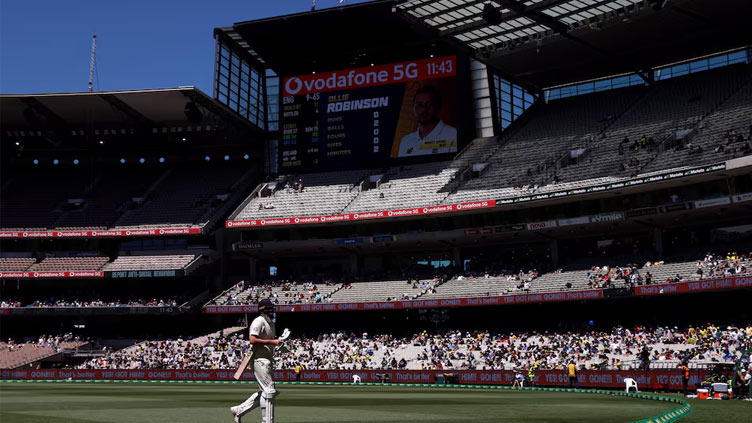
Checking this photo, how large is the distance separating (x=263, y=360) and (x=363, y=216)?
51282mm

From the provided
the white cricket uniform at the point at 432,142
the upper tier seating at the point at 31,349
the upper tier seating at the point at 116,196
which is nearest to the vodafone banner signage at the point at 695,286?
the white cricket uniform at the point at 432,142

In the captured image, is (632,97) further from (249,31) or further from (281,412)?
(281,412)

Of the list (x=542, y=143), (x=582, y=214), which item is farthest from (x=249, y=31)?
(x=582, y=214)

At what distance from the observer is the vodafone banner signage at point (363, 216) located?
192ft

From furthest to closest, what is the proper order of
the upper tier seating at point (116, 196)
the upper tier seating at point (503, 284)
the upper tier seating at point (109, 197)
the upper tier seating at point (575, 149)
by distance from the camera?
the upper tier seating at point (109, 197)
the upper tier seating at point (116, 196)
the upper tier seating at point (575, 149)
the upper tier seating at point (503, 284)

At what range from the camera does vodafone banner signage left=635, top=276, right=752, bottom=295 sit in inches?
1714

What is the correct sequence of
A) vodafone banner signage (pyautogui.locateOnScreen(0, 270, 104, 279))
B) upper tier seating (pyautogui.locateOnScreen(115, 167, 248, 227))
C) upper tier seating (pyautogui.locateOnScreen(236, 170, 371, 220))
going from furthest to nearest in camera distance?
upper tier seating (pyautogui.locateOnScreen(115, 167, 248, 227)), vodafone banner signage (pyautogui.locateOnScreen(0, 270, 104, 279)), upper tier seating (pyautogui.locateOnScreen(236, 170, 371, 220))

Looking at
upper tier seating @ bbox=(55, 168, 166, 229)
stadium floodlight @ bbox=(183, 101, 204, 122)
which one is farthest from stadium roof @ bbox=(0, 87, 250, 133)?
upper tier seating @ bbox=(55, 168, 166, 229)

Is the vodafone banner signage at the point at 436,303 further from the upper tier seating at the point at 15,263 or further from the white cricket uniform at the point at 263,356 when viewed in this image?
the white cricket uniform at the point at 263,356

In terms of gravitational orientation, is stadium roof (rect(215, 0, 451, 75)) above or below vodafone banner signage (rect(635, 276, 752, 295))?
above

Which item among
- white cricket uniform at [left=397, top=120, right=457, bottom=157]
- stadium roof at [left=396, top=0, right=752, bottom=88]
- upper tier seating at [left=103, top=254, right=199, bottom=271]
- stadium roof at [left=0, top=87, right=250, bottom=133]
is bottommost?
upper tier seating at [left=103, top=254, right=199, bottom=271]

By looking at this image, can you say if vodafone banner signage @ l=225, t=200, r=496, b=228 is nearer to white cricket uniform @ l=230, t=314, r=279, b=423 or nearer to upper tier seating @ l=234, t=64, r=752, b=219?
upper tier seating @ l=234, t=64, r=752, b=219

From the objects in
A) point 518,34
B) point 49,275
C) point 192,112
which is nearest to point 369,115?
point 518,34

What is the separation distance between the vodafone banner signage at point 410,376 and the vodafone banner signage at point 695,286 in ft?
32.7
